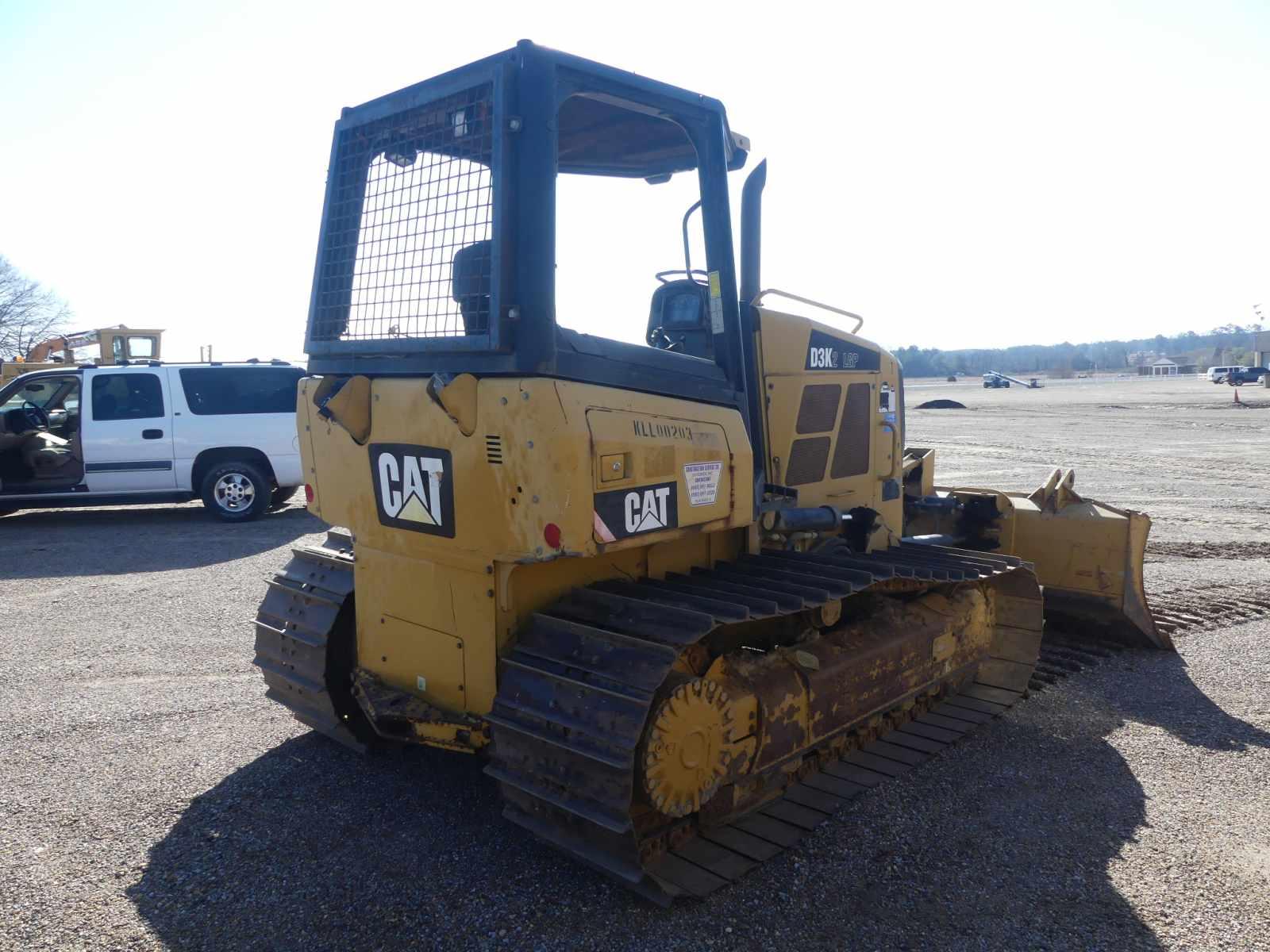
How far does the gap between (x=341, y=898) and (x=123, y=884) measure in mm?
869

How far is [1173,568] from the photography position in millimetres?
8859

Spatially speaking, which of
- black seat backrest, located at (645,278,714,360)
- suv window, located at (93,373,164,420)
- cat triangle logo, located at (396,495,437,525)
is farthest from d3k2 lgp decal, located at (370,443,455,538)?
suv window, located at (93,373,164,420)

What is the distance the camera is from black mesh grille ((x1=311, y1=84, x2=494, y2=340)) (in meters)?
3.61

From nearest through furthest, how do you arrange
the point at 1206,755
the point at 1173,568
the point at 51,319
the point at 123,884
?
1. the point at 123,884
2. the point at 1206,755
3. the point at 1173,568
4. the point at 51,319

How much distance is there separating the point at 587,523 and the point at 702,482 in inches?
26.8

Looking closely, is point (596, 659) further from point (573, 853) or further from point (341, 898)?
point (341, 898)

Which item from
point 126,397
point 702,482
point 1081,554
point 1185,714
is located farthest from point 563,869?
point 126,397

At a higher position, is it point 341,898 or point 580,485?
point 580,485

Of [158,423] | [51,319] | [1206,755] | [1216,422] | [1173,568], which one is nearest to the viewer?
[1206,755]

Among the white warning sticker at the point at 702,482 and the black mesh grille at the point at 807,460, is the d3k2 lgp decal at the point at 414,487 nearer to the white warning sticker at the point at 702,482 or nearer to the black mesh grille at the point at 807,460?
the white warning sticker at the point at 702,482

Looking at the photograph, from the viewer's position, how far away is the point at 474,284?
142 inches

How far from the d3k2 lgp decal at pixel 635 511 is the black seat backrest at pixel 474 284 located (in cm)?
79

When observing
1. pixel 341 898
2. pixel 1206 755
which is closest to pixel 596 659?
pixel 341 898

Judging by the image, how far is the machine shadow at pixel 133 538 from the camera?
9453mm
